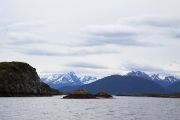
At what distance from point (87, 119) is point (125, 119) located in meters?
8.63

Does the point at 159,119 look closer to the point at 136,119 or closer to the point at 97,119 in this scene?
the point at 136,119

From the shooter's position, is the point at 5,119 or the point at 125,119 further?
the point at 125,119

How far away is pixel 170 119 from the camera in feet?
299

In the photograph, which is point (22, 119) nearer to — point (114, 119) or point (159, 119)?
point (114, 119)

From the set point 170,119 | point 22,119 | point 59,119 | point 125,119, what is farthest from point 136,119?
point 22,119

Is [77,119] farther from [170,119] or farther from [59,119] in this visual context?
[170,119]

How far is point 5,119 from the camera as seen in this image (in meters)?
82.1

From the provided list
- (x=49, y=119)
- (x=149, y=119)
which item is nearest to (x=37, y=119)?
(x=49, y=119)

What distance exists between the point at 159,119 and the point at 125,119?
7.47m

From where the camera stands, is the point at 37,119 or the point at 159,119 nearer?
the point at 37,119

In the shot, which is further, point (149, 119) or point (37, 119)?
point (149, 119)

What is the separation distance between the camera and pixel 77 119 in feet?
281

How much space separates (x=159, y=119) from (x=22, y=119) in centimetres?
2896

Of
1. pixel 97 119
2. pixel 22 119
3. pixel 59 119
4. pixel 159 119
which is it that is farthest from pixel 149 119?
pixel 22 119
